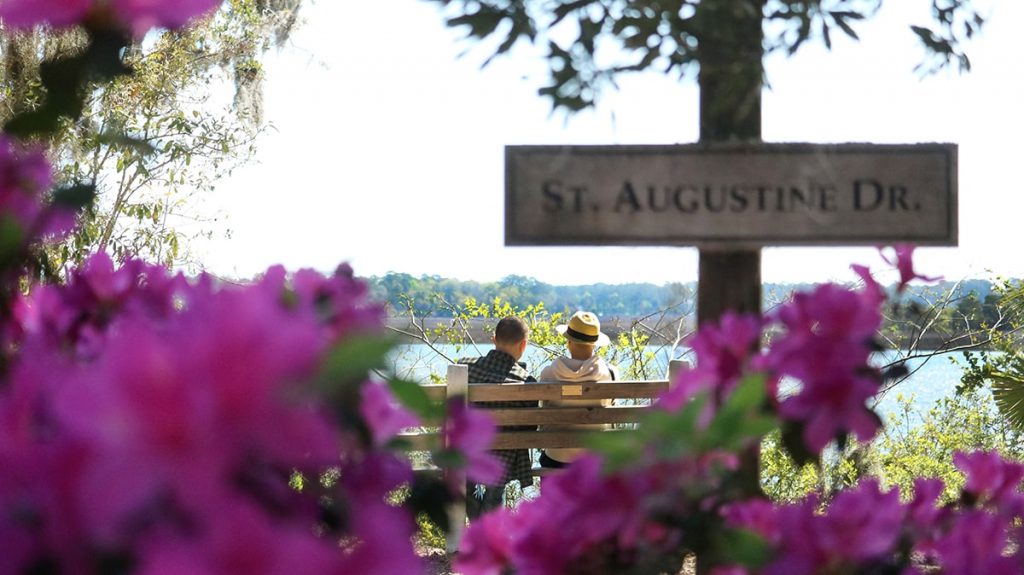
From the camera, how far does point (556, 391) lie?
5.04 metres

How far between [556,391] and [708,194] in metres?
3.66

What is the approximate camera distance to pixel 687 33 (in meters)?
1.31

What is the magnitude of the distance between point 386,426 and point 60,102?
435mm

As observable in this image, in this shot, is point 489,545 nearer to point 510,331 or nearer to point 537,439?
point 537,439

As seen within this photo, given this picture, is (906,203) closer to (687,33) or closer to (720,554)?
(687,33)

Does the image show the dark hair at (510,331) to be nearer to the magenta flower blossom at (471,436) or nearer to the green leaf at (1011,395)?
the green leaf at (1011,395)

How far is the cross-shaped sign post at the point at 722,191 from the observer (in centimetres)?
142

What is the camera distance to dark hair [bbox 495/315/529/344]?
535 cm

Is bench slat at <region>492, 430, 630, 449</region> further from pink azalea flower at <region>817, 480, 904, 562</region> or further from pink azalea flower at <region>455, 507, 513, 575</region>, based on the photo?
pink azalea flower at <region>817, 480, 904, 562</region>

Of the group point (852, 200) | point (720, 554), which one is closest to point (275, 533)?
point (720, 554)

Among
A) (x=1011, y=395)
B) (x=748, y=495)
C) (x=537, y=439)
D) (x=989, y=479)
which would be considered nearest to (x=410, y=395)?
(x=748, y=495)

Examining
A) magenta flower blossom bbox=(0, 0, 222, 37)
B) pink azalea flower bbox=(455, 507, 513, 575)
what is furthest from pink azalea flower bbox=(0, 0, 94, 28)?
pink azalea flower bbox=(455, 507, 513, 575)

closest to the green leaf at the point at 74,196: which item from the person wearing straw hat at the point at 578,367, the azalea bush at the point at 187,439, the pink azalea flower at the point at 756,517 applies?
the azalea bush at the point at 187,439

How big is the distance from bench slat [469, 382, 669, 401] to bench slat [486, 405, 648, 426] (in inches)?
2.4
